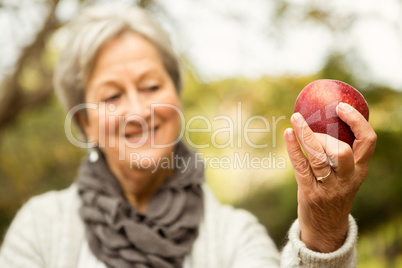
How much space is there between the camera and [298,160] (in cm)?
137

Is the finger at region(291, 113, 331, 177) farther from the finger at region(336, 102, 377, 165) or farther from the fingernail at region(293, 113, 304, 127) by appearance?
the finger at region(336, 102, 377, 165)

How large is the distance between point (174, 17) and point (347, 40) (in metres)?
2.38

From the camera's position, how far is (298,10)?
615 centimetres

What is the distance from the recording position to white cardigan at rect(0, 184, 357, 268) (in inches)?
73.4

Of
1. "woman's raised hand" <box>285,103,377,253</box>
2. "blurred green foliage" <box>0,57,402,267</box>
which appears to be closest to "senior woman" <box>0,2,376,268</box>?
"woman's raised hand" <box>285,103,377,253</box>

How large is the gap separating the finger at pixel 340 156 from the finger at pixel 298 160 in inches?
2.9

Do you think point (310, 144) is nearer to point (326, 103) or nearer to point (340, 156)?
point (340, 156)

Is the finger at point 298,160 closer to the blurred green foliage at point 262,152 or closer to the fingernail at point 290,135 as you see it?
the fingernail at point 290,135

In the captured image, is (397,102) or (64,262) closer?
(64,262)

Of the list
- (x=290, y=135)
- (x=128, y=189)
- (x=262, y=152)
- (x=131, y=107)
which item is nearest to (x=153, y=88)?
(x=131, y=107)

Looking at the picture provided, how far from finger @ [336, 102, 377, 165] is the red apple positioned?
0.41ft

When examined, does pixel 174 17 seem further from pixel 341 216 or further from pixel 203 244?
pixel 341 216

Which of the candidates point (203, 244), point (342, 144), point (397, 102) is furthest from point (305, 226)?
point (397, 102)

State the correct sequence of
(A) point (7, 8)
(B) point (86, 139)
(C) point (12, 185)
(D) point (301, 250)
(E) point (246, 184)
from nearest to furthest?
(D) point (301, 250) < (B) point (86, 139) < (A) point (7, 8) < (C) point (12, 185) < (E) point (246, 184)
